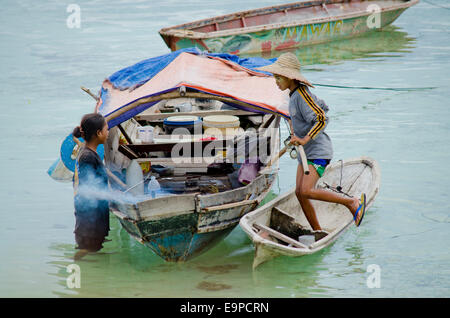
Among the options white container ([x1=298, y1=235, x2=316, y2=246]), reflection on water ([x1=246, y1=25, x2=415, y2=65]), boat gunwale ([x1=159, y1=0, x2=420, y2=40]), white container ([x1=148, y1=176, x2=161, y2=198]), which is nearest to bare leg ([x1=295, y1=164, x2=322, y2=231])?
white container ([x1=298, y1=235, x2=316, y2=246])

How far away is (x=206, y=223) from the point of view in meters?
5.50

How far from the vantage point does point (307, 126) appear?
18.5ft

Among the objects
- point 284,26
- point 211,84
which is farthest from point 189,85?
point 284,26

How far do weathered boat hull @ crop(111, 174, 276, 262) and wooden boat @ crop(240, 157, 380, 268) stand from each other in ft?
0.68

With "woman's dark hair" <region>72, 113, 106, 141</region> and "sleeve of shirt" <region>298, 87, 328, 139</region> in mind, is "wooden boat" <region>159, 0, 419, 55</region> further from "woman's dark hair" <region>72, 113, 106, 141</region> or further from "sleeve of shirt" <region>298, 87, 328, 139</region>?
"woman's dark hair" <region>72, 113, 106, 141</region>

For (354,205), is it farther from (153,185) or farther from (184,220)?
(153,185)

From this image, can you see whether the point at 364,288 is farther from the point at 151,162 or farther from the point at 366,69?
the point at 366,69

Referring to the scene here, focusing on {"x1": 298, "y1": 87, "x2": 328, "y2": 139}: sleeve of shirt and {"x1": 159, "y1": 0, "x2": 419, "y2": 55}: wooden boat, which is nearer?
{"x1": 298, "y1": 87, "x2": 328, "y2": 139}: sleeve of shirt

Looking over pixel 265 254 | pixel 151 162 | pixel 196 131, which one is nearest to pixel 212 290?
pixel 265 254

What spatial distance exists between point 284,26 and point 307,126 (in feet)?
30.8

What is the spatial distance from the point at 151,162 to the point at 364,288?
2631mm

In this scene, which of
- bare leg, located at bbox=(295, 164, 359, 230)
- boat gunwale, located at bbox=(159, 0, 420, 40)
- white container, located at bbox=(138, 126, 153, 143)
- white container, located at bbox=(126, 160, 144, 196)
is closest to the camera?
bare leg, located at bbox=(295, 164, 359, 230)

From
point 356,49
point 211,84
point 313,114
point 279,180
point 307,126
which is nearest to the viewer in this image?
point 313,114

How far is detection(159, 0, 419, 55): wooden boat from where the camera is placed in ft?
44.6
